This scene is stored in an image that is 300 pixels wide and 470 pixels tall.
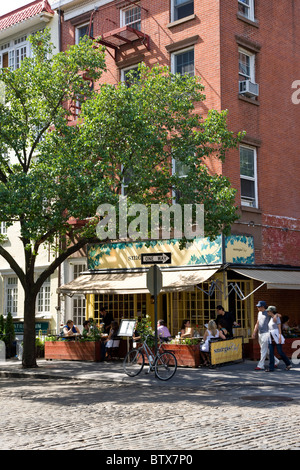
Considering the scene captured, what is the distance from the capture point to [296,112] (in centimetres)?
2402

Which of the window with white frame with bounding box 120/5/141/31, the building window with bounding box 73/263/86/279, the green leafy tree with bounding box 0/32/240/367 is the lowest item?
the building window with bounding box 73/263/86/279

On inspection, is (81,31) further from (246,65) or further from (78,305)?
(78,305)

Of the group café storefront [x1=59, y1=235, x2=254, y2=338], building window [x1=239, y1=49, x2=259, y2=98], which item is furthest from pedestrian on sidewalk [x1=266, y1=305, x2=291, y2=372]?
building window [x1=239, y1=49, x2=259, y2=98]

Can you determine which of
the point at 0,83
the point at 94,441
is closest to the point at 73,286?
the point at 0,83

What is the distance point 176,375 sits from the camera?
15.7 m

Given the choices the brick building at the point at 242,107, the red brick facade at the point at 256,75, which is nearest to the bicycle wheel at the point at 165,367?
the brick building at the point at 242,107

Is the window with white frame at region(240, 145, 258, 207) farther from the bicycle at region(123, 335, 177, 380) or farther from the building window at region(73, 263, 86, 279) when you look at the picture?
the bicycle at region(123, 335, 177, 380)

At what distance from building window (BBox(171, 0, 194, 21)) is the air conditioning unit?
337 centimetres

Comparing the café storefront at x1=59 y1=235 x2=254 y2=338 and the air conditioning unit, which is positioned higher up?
the air conditioning unit

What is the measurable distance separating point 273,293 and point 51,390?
10.6 meters

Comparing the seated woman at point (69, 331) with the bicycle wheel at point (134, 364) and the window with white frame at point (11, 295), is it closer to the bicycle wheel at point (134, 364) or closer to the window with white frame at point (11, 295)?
the bicycle wheel at point (134, 364)

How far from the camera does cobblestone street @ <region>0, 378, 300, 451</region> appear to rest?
24.6 ft

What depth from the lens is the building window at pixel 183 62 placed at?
72.1 ft
